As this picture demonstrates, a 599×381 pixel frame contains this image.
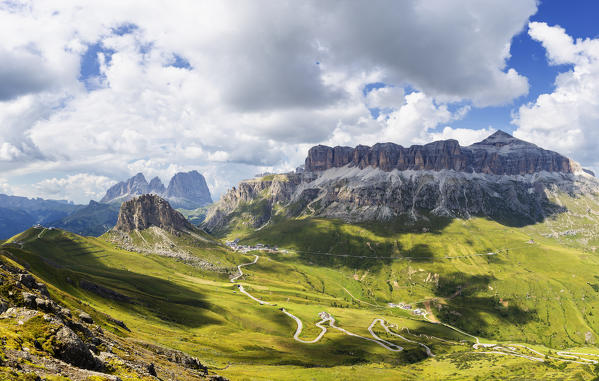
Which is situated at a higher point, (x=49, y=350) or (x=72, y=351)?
(x=49, y=350)

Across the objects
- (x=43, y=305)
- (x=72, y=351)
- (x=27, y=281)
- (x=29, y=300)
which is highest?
(x=29, y=300)

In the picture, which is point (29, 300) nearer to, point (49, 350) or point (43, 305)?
point (43, 305)

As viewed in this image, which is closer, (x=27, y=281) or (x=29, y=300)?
(x=29, y=300)

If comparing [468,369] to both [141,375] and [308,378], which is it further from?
[141,375]

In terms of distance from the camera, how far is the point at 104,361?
38156mm

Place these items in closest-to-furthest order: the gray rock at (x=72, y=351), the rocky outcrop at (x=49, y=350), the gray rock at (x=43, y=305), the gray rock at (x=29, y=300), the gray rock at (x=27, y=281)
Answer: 1. the rocky outcrop at (x=49, y=350)
2. the gray rock at (x=72, y=351)
3. the gray rock at (x=29, y=300)
4. the gray rock at (x=43, y=305)
5. the gray rock at (x=27, y=281)

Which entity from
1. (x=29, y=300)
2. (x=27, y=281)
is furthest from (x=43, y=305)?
(x=27, y=281)

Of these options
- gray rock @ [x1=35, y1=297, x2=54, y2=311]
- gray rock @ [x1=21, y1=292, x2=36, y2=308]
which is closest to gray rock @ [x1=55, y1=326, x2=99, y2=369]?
gray rock @ [x1=35, y1=297, x2=54, y2=311]

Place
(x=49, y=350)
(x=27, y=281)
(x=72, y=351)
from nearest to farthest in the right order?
(x=49, y=350), (x=72, y=351), (x=27, y=281)

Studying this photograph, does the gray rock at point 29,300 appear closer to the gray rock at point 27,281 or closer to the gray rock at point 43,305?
the gray rock at point 43,305

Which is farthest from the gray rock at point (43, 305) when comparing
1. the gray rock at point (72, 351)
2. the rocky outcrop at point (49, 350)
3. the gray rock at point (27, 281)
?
the gray rock at point (27, 281)

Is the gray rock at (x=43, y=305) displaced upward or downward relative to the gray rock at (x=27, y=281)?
upward

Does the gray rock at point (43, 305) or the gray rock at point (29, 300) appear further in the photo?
the gray rock at point (43, 305)

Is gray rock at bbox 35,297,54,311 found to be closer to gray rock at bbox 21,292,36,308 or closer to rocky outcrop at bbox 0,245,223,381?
rocky outcrop at bbox 0,245,223,381
